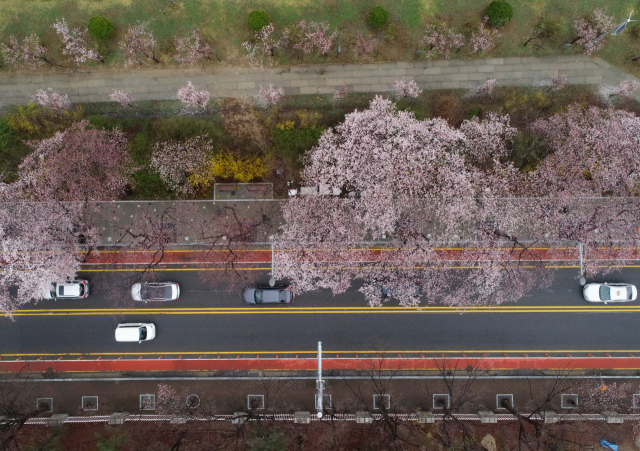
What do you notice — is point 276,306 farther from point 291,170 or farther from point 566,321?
point 566,321

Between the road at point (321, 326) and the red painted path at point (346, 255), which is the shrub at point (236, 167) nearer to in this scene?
the red painted path at point (346, 255)

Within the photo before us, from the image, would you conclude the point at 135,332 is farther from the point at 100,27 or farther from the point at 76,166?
the point at 100,27

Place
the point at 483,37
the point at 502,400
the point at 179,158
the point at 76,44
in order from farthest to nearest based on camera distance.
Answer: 1. the point at 502,400
2. the point at 76,44
3. the point at 483,37
4. the point at 179,158

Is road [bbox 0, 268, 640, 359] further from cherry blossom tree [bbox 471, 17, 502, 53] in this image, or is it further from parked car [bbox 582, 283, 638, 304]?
cherry blossom tree [bbox 471, 17, 502, 53]

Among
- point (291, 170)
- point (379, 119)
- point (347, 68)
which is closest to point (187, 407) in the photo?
point (291, 170)

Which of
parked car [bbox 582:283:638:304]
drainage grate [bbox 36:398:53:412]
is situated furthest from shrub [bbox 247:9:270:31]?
drainage grate [bbox 36:398:53:412]

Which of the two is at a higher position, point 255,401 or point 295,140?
point 295,140

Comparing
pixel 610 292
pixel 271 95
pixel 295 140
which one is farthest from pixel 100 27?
pixel 610 292
